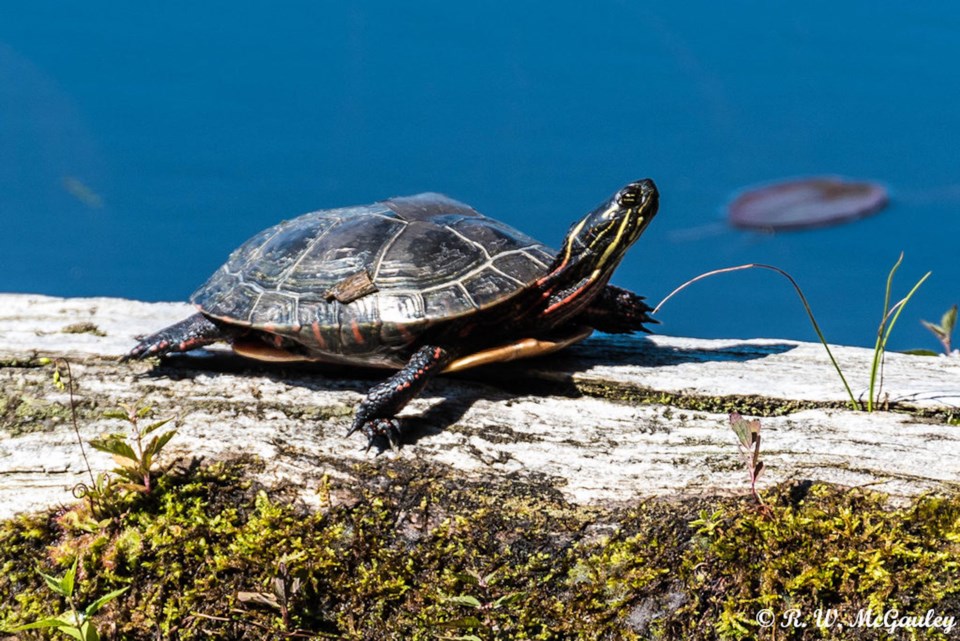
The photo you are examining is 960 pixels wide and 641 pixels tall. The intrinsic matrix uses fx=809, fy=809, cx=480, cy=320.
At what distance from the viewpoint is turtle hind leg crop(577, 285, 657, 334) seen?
8.95ft

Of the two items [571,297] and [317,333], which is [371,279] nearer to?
[317,333]

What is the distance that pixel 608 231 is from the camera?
238 cm

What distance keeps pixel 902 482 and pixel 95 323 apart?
9.15ft

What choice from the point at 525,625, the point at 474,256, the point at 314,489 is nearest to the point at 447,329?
the point at 474,256

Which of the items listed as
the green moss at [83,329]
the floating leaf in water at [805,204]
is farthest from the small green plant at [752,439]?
the floating leaf in water at [805,204]

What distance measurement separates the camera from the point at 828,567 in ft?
5.76

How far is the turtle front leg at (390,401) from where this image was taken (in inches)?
85.3

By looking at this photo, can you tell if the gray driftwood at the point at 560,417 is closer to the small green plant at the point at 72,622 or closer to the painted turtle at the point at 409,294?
the painted turtle at the point at 409,294

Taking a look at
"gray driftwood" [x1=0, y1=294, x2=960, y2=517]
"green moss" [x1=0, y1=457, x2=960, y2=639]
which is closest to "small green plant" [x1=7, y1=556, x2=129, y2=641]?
"green moss" [x1=0, y1=457, x2=960, y2=639]

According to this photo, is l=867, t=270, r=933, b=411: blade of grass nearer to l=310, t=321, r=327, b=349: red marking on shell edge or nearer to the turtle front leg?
the turtle front leg

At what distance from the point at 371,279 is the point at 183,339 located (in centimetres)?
71

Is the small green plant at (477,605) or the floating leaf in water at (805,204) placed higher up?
the floating leaf in water at (805,204)

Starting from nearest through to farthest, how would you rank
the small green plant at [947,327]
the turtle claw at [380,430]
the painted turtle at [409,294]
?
1. the turtle claw at [380,430]
2. the painted turtle at [409,294]
3. the small green plant at [947,327]

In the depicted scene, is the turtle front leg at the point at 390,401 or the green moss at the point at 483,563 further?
the turtle front leg at the point at 390,401
